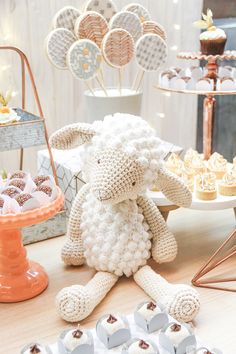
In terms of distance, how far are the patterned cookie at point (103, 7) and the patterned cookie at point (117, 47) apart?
6.2 inches

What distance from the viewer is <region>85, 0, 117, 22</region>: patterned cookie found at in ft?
4.72

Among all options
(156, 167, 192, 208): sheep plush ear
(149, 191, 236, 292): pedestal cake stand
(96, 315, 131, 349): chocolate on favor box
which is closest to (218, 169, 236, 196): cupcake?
(149, 191, 236, 292): pedestal cake stand

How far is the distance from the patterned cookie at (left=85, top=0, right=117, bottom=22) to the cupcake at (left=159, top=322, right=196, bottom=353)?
35.8 inches

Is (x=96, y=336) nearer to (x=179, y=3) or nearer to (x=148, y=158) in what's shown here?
(x=148, y=158)

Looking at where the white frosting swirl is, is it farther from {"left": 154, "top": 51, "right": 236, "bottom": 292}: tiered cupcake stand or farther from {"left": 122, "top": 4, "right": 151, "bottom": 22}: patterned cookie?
{"left": 122, "top": 4, "right": 151, "bottom": 22}: patterned cookie

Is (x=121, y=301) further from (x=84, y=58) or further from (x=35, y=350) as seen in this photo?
(x=84, y=58)

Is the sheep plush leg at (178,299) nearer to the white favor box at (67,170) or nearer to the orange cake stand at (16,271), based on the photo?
the orange cake stand at (16,271)

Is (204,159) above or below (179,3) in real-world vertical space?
below

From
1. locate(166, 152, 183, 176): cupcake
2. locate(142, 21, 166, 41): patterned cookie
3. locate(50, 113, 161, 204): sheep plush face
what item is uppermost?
locate(142, 21, 166, 41): patterned cookie

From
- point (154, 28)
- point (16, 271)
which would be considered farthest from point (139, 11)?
point (16, 271)

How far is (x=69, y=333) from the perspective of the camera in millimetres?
906

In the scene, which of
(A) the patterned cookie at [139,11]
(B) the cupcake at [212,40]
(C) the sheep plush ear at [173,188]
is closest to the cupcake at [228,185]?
(C) the sheep plush ear at [173,188]

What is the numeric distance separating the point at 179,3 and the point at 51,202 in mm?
1076

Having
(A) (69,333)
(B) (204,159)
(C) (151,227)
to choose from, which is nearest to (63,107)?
(B) (204,159)
